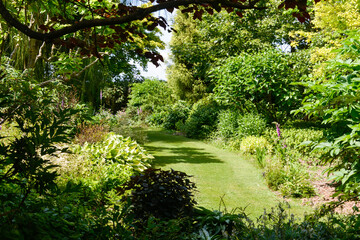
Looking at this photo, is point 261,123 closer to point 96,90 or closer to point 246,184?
point 246,184

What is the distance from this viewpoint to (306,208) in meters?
4.72

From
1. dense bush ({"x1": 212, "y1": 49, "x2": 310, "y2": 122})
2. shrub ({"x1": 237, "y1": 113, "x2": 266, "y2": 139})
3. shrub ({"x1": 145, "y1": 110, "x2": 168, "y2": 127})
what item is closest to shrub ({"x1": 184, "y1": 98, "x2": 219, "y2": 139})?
dense bush ({"x1": 212, "y1": 49, "x2": 310, "y2": 122})

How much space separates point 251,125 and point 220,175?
310 centimetres

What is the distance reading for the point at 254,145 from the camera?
8195 millimetres

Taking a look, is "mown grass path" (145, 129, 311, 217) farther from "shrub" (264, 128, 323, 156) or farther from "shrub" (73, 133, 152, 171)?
"shrub" (264, 128, 323, 156)

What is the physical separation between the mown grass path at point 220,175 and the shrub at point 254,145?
314 millimetres

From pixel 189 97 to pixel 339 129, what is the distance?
16607mm

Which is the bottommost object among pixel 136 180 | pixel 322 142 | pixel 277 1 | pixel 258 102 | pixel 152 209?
pixel 152 209

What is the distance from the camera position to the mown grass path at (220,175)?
495 centimetres

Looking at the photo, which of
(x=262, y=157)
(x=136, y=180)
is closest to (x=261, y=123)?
(x=262, y=157)

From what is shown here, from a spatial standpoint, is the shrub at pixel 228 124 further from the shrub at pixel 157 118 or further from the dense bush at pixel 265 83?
the shrub at pixel 157 118

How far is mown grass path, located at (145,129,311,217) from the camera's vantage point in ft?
16.2

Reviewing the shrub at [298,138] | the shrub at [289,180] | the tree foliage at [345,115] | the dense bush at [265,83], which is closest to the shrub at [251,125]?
the dense bush at [265,83]

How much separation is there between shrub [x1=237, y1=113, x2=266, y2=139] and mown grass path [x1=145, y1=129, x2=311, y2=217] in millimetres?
877
